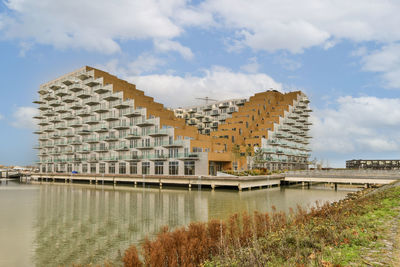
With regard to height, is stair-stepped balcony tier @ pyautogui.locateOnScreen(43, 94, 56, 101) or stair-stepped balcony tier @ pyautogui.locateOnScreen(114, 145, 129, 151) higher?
stair-stepped balcony tier @ pyautogui.locateOnScreen(43, 94, 56, 101)

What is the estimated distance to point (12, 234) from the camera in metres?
20.3

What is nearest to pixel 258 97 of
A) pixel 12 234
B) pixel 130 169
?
pixel 130 169

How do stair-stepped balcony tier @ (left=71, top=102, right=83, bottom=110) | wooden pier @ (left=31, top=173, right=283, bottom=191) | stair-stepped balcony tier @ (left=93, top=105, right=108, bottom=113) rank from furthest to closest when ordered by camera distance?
1. stair-stepped balcony tier @ (left=71, top=102, right=83, bottom=110)
2. stair-stepped balcony tier @ (left=93, top=105, right=108, bottom=113)
3. wooden pier @ (left=31, top=173, right=283, bottom=191)

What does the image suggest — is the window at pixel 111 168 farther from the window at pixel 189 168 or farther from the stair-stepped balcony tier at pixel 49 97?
the stair-stepped balcony tier at pixel 49 97

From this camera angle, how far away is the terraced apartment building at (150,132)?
6625cm

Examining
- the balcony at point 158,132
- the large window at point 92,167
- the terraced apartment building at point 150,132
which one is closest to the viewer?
the balcony at point 158,132

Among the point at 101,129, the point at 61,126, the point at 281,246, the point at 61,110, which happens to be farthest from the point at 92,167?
the point at 281,246

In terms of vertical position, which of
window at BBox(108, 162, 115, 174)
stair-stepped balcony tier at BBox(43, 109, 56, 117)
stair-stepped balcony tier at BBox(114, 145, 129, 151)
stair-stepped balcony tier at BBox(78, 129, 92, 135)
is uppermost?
stair-stepped balcony tier at BBox(43, 109, 56, 117)

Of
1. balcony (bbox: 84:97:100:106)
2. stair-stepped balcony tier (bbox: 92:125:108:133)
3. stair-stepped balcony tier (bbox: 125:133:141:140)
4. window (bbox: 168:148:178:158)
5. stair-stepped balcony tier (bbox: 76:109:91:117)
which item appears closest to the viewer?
window (bbox: 168:148:178:158)

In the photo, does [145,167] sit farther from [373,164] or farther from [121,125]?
[373,164]

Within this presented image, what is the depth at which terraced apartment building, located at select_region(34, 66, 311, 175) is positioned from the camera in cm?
6625

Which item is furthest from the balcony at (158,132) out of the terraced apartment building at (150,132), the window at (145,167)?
the window at (145,167)

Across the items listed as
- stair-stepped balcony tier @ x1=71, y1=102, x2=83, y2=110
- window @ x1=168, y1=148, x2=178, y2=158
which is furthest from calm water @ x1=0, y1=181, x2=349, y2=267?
stair-stepped balcony tier @ x1=71, y1=102, x2=83, y2=110

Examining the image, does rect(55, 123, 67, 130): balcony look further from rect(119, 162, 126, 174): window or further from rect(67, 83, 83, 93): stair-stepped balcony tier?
rect(119, 162, 126, 174): window
